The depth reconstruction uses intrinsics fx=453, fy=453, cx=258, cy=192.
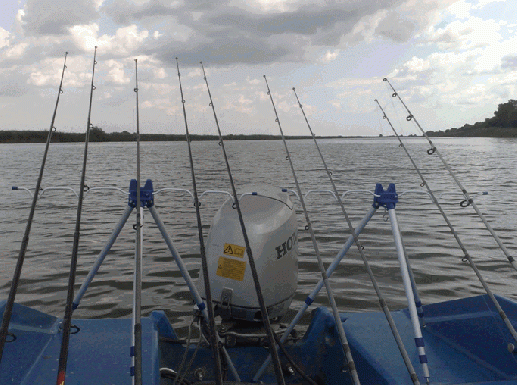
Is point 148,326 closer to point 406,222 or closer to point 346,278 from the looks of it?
point 346,278

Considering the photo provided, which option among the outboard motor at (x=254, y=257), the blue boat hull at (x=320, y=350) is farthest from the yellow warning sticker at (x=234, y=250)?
the blue boat hull at (x=320, y=350)

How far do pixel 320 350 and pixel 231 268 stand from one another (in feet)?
3.90

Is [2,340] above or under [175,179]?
under

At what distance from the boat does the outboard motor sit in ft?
0.04

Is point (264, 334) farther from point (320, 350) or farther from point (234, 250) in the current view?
point (234, 250)

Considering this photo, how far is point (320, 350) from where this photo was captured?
14.6ft

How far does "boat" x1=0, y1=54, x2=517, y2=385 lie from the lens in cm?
346

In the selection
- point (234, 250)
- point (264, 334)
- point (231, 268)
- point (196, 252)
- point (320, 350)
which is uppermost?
point (196, 252)

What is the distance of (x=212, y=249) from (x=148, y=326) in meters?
1.04

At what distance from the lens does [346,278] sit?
8453 millimetres

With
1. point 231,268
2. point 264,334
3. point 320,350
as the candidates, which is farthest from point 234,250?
point 320,350

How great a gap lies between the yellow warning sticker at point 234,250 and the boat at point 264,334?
0.4 inches

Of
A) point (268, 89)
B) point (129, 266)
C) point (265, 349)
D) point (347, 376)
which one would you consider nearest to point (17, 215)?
point (129, 266)

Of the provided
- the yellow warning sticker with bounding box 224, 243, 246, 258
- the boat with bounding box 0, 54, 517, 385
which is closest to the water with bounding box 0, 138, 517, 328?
the boat with bounding box 0, 54, 517, 385
